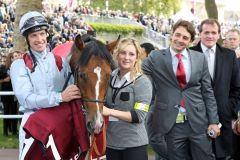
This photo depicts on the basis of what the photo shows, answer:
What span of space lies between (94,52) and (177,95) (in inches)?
51.8

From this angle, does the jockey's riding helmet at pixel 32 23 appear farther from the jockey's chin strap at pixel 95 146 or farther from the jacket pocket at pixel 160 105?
the jacket pocket at pixel 160 105

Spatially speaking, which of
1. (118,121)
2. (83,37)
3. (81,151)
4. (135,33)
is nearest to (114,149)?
(118,121)

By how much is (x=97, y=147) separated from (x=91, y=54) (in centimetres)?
86

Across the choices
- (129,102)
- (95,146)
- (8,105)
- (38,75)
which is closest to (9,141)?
(8,105)

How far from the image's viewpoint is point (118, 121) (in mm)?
4621

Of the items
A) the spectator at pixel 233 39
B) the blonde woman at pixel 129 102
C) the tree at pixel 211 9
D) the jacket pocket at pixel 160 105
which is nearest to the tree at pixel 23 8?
the spectator at pixel 233 39

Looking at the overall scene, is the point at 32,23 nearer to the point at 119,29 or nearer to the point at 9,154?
the point at 9,154

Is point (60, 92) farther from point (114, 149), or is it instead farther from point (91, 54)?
point (114, 149)

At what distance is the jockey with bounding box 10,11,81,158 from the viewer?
3842mm

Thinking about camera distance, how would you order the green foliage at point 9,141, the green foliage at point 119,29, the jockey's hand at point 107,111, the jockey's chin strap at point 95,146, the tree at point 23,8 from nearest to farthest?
the jockey's chin strap at point 95,146 < the jockey's hand at point 107,111 < the green foliage at point 9,141 < the tree at point 23,8 < the green foliage at point 119,29

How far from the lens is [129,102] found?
4551 millimetres

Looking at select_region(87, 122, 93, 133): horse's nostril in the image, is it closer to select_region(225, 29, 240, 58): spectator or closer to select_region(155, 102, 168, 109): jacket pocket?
select_region(155, 102, 168, 109): jacket pocket

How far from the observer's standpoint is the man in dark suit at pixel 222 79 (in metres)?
5.31

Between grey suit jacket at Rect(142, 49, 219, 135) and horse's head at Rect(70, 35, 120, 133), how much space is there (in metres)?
1.06
